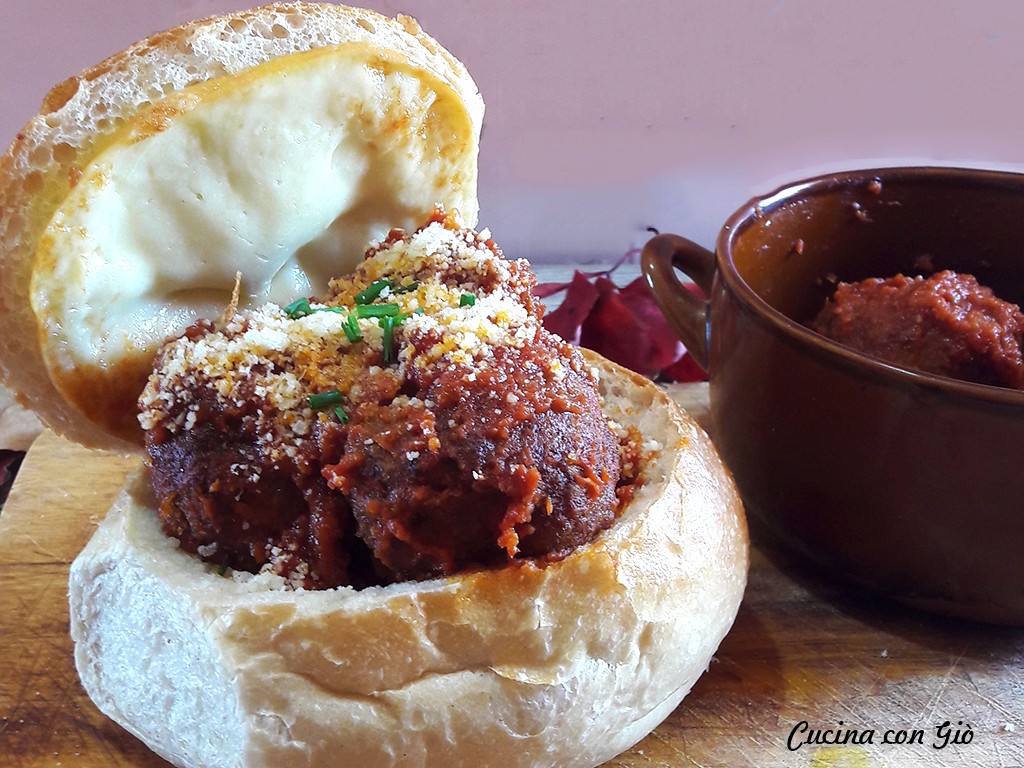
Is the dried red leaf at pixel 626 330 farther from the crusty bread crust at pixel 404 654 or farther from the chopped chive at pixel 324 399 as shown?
the chopped chive at pixel 324 399

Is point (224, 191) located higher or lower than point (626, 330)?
higher

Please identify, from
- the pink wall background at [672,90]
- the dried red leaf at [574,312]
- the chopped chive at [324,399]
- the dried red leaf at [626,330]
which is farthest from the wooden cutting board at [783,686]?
the pink wall background at [672,90]

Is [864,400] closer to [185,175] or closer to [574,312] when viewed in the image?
[185,175]

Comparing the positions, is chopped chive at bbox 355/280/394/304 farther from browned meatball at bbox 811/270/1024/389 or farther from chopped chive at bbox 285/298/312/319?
browned meatball at bbox 811/270/1024/389

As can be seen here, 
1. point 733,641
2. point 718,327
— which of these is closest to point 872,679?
point 733,641

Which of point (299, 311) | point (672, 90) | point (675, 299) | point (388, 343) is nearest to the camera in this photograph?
point (388, 343)

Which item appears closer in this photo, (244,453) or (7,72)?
(244,453)

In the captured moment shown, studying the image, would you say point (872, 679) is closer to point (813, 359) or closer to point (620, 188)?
point (813, 359)

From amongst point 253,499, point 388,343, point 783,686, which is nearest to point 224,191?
point 388,343
